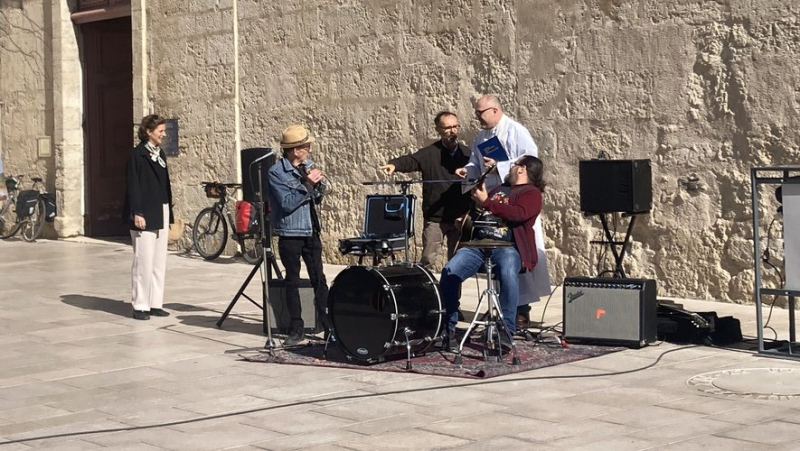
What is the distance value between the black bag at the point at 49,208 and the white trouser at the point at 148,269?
7.77 metres

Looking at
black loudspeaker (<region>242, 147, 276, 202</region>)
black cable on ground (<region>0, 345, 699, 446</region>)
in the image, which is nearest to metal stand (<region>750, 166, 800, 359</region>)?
black cable on ground (<region>0, 345, 699, 446</region>)

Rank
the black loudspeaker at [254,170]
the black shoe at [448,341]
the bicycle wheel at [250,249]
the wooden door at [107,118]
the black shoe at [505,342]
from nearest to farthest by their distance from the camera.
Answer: the black shoe at [505,342] < the black shoe at [448,341] < the black loudspeaker at [254,170] < the bicycle wheel at [250,249] < the wooden door at [107,118]

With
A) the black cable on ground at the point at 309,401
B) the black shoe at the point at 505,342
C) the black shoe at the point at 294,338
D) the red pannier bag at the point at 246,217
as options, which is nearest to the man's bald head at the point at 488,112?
the black shoe at the point at 505,342

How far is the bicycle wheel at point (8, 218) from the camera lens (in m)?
18.0

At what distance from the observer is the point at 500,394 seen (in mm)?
6824

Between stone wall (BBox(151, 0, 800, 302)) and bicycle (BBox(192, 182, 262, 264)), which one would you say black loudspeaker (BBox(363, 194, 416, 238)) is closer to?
stone wall (BBox(151, 0, 800, 302))

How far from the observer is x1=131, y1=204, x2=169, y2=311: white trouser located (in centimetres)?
1020

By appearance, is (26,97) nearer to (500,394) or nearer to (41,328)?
(41,328)

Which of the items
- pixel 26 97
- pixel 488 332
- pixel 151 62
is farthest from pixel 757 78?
pixel 26 97

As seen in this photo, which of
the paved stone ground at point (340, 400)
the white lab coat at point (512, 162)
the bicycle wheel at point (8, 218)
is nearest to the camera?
the paved stone ground at point (340, 400)

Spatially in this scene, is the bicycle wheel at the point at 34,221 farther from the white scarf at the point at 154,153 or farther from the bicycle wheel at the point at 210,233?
the white scarf at the point at 154,153

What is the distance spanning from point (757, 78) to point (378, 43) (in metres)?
4.36

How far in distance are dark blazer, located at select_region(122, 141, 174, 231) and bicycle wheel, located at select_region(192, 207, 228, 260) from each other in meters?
4.16

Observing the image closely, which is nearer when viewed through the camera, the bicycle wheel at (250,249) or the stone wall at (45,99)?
the bicycle wheel at (250,249)
